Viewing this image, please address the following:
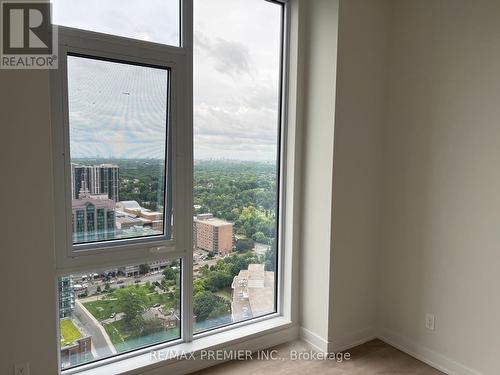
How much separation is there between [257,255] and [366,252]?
85 cm

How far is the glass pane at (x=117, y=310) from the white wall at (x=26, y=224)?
0.68 ft

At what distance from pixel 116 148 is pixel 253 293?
1511 millimetres

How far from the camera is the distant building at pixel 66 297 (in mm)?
2107

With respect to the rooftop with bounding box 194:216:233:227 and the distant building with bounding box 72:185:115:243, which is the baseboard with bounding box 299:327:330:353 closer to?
the rooftop with bounding box 194:216:233:227

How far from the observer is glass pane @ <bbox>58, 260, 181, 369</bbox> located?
7.09 feet

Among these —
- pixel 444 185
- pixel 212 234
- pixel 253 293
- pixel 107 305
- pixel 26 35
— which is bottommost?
pixel 253 293

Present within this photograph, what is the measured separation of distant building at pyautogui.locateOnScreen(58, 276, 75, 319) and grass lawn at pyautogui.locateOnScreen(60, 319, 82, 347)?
5cm

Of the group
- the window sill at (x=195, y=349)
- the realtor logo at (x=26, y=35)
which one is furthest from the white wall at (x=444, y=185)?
the realtor logo at (x=26, y=35)

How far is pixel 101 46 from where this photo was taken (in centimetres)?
207

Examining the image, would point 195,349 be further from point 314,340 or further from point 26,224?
point 26,224

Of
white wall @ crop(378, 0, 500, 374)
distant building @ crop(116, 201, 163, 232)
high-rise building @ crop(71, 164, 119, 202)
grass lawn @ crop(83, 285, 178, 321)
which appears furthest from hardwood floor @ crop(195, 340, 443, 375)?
high-rise building @ crop(71, 164, 119, 202)

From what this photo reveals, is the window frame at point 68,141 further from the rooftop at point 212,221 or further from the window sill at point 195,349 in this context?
the window sill at point 195,349

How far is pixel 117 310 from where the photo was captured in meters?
2.31

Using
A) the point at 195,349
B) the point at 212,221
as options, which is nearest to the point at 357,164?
the point at 212,221
